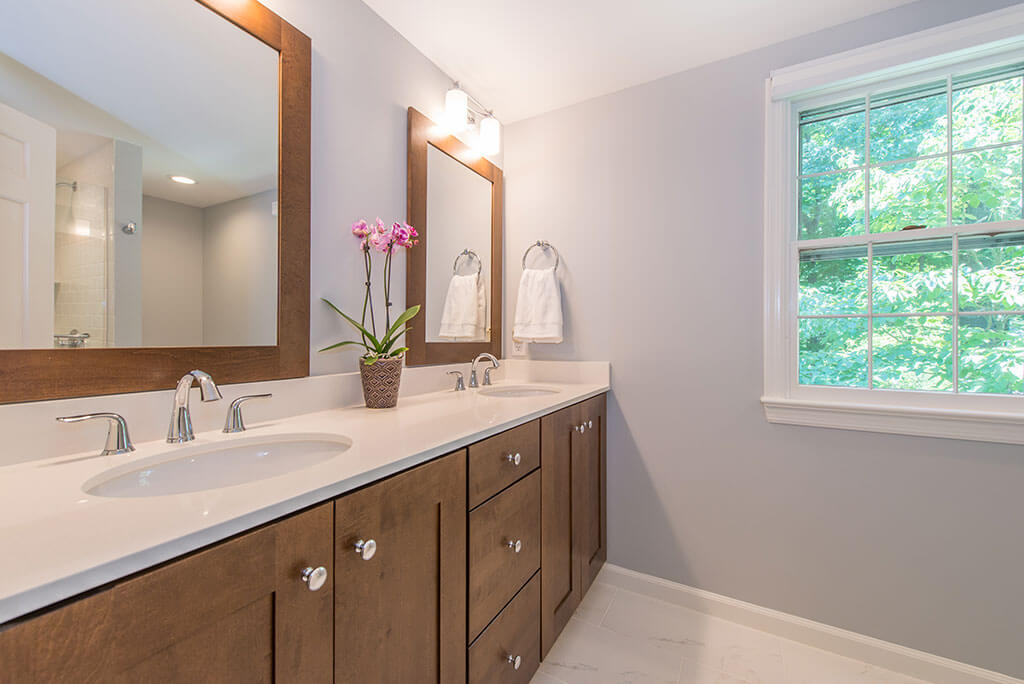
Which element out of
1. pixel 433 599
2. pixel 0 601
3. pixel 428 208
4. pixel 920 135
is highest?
pixel 920 135

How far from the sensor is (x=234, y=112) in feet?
3.67

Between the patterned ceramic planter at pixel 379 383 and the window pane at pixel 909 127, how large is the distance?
1.89 m

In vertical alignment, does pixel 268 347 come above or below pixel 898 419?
above

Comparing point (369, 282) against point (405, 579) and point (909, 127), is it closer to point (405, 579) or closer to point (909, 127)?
point (405, 579)

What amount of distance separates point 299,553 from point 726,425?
5.32 ft

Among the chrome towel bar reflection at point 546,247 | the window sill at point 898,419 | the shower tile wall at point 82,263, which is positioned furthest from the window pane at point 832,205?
the shower tile wall at point 82,263

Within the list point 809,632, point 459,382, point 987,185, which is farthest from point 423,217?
point 809,632

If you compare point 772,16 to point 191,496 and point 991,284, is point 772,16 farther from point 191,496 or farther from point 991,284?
point 191,496

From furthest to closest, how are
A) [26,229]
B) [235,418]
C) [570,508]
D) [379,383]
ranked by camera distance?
[570,508] → [379,383] → [235,418] → [26,229]

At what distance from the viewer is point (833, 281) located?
163 cm

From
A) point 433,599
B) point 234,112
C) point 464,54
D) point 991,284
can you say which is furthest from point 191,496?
point 991,284

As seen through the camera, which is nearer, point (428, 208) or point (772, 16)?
point (772, 16)

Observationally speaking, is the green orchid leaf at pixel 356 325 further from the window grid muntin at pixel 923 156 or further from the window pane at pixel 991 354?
the window pane at pixel 991 354

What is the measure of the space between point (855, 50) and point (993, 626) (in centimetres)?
195
